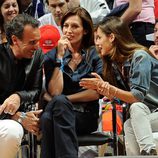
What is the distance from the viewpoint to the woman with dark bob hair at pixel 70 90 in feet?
9.50

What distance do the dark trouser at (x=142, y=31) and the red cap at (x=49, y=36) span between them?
22.7 inches

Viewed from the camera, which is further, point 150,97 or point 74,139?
point 150,97

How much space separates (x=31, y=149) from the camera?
10.0 feet

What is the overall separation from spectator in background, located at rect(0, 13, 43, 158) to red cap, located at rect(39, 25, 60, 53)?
51 cm

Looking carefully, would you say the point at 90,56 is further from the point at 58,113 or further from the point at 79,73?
the point at 58,113

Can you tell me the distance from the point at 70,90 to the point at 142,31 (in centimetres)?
79

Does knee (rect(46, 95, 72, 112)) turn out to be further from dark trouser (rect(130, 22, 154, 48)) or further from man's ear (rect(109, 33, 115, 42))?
dark trouser (rect(130, 22, 154, 48))

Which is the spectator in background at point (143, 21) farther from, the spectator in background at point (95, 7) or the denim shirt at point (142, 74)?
the denim shirt at point (142, 74)

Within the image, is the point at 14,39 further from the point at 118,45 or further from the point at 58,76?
the point at 118,45

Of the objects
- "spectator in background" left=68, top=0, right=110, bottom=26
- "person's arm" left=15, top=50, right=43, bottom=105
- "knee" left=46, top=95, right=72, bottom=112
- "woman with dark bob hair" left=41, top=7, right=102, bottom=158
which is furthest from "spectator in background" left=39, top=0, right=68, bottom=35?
"knee" left=46, top=95, right=72, bottom=112

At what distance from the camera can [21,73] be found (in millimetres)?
3205

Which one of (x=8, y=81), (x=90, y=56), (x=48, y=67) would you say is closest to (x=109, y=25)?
(x=90, y=56)

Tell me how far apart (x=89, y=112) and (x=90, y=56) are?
1.25ft

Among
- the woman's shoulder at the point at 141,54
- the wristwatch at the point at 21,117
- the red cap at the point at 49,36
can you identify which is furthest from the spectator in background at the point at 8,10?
Result: the woman's shoulder at the point at 141,54
